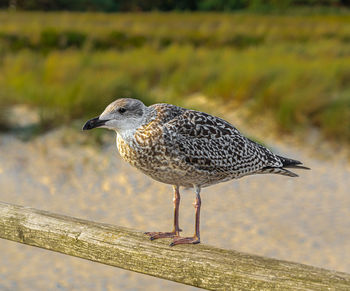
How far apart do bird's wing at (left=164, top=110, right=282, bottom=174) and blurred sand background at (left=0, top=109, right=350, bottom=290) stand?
296 centimetres

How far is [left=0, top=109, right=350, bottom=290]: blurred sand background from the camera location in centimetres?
591

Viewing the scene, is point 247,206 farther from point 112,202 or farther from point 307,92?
point 307,92

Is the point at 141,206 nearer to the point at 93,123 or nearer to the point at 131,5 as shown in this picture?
the point at 93,123

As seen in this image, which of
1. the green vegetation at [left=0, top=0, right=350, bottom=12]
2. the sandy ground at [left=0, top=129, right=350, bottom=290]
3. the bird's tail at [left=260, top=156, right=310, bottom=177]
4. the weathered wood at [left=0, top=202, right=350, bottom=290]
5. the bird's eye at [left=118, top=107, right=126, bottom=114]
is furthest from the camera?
the green vegetation at [left=0, top=0, right=350, bottom=12]

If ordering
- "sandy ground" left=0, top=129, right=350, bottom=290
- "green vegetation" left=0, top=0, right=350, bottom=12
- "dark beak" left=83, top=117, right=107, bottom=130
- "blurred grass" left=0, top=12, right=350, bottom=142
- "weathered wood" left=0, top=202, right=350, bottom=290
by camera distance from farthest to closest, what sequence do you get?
"green vegetation" left=0, top=0, right=350, bottom=12 < "blurred grass" left=0, top=12, right=350, bottom=142 < "sandy ground" left=0, top=129, right=350, bottom=290 < "dark beak" left=83, top=117, right=107, bottom=130 < "weathered wood" left=0, top=202, right=350, bottom=290

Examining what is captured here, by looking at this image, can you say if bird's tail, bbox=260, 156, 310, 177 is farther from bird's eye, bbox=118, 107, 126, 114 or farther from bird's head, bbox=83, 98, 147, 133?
bird's eye, bbox=118, 107, 126, 114

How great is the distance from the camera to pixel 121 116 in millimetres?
2412

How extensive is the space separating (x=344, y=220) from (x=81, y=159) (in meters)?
3.79

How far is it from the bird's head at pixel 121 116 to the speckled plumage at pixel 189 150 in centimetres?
7

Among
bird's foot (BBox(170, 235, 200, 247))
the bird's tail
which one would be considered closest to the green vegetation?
the bird's tail

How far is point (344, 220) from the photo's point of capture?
699 centimetres

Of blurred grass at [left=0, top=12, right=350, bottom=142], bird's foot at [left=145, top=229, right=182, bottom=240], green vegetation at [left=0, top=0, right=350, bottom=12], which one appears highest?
green vegetation at [left=0, top=0, right=350, bottom=12]

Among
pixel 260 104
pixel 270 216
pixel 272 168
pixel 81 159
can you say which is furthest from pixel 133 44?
pixel 272 168

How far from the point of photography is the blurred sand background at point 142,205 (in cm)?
591
